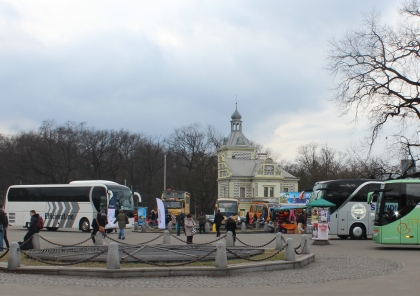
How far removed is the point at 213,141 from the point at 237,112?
30352 mm

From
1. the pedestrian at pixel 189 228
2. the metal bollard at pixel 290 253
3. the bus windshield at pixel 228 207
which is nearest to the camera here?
the metal bollard at pixel 290 253

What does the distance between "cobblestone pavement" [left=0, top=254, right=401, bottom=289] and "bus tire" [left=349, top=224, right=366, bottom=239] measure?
17134 millimetres

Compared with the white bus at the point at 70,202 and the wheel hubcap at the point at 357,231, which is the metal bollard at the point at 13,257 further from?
the white bus at the point at 70,202

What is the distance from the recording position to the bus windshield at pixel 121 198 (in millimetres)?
43531

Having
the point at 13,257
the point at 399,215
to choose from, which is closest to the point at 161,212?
the point at 399,215

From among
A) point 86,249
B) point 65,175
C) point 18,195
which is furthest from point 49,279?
point 65,175

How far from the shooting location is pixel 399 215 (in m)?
27.1

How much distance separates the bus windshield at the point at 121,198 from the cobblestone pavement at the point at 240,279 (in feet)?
86.8

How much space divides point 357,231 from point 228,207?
103 feet

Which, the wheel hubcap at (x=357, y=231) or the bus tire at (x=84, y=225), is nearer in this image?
the wheel hubcap at (x=357, y=231)

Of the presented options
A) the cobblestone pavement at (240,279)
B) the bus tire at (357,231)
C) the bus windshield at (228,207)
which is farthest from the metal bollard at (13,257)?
the bus windshield at (228,207)

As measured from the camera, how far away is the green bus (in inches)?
1056

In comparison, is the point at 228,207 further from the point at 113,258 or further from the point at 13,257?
the point at 113,258

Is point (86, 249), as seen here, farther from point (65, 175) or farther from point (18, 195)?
point (65, 175)
